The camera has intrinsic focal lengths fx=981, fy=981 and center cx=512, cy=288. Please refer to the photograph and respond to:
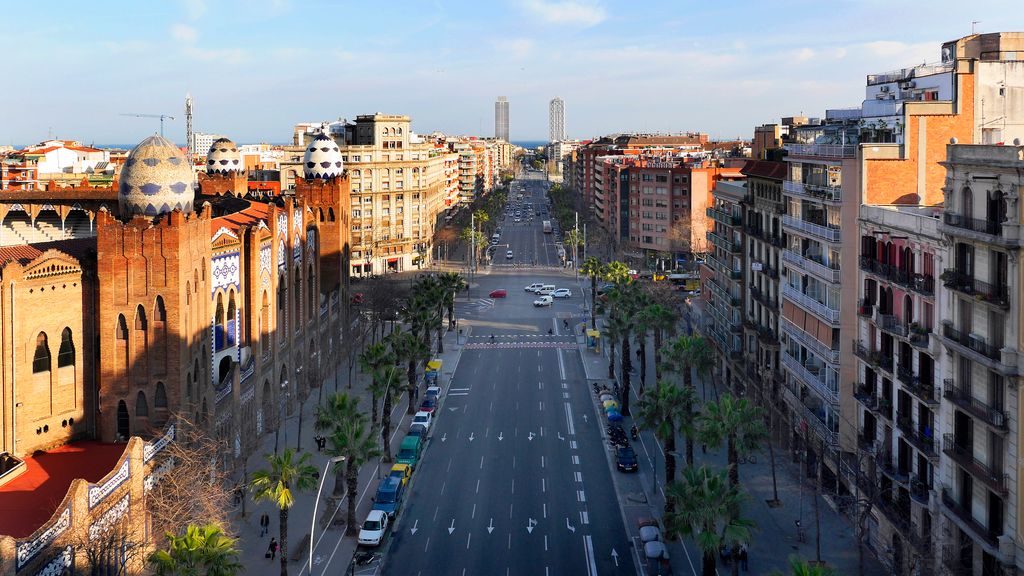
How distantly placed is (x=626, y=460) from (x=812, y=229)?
1739cm

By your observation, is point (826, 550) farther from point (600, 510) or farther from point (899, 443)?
point (600, 510)

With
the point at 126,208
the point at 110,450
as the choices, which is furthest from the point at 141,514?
the point at 126,208

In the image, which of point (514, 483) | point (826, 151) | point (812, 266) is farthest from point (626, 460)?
point (826, 151)

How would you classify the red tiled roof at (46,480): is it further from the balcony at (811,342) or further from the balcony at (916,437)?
the balcony at (811,342)

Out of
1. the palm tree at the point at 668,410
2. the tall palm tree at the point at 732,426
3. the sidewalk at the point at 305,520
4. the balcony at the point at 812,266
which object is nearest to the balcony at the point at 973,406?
the tall palm tree at the point at 732,426

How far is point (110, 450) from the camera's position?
157 ft

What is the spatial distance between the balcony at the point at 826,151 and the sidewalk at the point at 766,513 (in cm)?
1687

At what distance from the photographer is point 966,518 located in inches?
1426

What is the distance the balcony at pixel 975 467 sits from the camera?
33.8 m

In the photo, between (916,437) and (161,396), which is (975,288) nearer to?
(916,437)

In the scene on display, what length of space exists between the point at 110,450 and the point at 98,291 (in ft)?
26.5

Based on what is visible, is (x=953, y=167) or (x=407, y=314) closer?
(x=953, y=167)

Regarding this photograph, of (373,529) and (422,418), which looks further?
Answer: (422,418)

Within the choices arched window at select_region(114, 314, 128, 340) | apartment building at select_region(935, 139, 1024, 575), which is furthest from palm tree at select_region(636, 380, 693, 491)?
arched window at select_region(114, 314, 128, 340)
